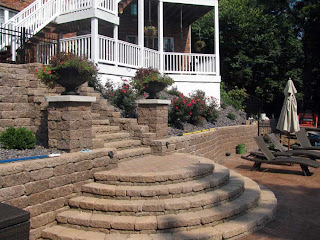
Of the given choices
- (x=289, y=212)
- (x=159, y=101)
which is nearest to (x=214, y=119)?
(x=159, y=101)

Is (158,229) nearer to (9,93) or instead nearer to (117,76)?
(9,93)

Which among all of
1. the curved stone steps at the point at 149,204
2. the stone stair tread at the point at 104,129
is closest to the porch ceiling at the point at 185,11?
the stone stair tread at the point at 104,129

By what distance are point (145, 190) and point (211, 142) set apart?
6039mm

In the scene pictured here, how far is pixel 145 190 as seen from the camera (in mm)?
4574

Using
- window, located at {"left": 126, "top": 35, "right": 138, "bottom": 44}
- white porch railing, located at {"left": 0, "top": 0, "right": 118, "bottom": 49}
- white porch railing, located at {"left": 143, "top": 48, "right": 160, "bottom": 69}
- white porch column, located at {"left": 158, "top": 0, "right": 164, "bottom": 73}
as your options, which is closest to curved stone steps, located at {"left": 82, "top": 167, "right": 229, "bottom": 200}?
white porch railing, located at {"left": 0, "top": 0, "right": 118, "bottom": 49}

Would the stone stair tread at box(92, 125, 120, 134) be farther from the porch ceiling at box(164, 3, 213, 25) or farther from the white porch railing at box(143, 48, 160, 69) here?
the porch ceiling at box(164, 3, 213, 25)

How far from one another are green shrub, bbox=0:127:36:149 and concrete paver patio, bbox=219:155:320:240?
401 centimetres

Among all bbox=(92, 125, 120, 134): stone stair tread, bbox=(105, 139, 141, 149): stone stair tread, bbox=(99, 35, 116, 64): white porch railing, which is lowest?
bbox=(105, 139, 141, 149): stone stair tread

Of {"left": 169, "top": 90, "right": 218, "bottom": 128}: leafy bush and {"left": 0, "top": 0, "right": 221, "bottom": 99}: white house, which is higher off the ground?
{"left": 0, "top": 0, "right": 221, "bottom": 99}: white house

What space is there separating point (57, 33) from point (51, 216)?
→ 33.3 feet

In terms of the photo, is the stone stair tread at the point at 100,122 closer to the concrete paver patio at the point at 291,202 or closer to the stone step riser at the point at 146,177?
the stone step riser at the point at 146,177

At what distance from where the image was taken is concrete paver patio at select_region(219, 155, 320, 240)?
432 cm

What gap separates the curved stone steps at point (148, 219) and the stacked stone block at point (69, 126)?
1248 mm

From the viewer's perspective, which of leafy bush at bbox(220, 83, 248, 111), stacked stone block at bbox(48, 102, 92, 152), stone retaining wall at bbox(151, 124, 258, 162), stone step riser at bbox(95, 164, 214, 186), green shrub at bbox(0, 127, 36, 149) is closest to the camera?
stone step riser at bbox(95, 164, 214, 186)
